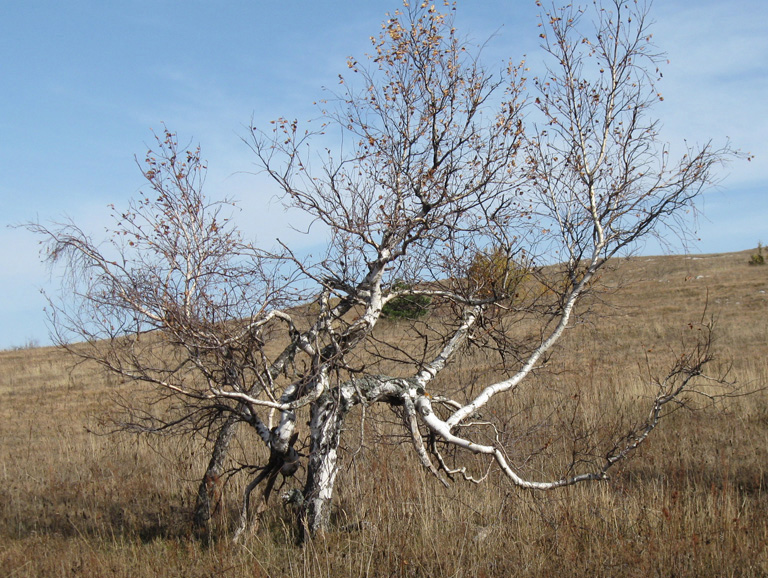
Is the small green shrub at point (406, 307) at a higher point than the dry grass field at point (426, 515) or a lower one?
higher

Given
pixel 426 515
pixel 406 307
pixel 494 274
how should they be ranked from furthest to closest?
pixel 406 307, pixel 494 274, pixel 426 515

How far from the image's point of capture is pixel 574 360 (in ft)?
50.0

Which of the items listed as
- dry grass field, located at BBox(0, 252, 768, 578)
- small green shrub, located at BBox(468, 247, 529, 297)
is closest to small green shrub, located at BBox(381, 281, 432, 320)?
small green shrub, located at BBox(468, 247, 529, 297)

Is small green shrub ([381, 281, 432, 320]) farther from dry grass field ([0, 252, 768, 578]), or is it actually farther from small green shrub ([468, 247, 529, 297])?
dry grass field ([0, 252, 768, 578])

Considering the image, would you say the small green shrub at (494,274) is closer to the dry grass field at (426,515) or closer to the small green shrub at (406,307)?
the small green shrub at (406,307)

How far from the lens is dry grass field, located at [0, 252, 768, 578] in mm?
4707

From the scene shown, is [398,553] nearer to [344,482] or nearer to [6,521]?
[344,482]

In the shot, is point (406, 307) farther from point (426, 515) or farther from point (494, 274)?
point (426, 515)

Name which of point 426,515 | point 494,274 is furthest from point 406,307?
point 426,515

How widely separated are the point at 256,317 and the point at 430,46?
2653mm

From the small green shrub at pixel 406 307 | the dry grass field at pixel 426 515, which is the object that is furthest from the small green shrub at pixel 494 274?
the dry grass field at pixel 426 515

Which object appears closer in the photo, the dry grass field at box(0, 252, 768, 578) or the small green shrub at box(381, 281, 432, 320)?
the dry grass field at box(0, 252, 768, 578)

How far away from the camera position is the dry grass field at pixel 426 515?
4707mm

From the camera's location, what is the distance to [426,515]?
5301 millimetres
